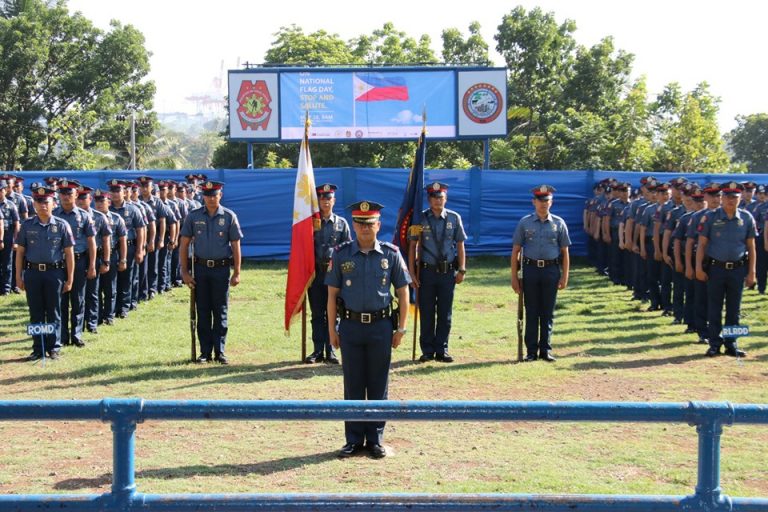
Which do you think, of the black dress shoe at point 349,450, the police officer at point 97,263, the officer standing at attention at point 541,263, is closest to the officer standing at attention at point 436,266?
the officer standing at attention at point 541,263

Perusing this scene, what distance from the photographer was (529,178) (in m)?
24.1

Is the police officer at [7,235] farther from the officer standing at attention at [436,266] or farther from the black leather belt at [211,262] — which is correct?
the officer standing at attention at [436,266]

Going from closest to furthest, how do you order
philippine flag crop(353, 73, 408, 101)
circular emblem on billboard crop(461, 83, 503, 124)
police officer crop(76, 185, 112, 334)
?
police officer crop(76, 185, 112, 334) < philippine flag crop(353, 73, 408, 101) < circular emblem on billboard crop(461, 83, 503, 124)

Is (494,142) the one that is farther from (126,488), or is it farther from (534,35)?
(126,488)

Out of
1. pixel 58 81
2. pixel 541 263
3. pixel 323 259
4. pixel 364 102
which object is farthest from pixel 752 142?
pixel 323 259

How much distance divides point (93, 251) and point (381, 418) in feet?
30.4

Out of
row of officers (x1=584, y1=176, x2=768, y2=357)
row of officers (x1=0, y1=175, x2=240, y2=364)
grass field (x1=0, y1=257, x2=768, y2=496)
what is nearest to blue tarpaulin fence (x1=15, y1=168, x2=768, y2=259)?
row of officers (x1=584, y1=176, x2=768, y2=357)

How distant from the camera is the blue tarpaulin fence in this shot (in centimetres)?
2366

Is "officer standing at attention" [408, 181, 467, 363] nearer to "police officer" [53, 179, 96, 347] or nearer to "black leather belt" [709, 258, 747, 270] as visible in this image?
"black leather belt" [709, 258, 747, 270]

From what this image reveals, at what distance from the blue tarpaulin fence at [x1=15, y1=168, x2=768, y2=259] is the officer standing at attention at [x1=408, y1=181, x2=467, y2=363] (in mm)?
12149

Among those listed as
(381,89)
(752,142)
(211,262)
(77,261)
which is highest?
(381,89)

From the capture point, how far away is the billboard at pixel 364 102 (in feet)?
79.6

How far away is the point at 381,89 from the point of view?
24453 mm

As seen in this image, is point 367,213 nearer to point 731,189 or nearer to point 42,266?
point 42,266
